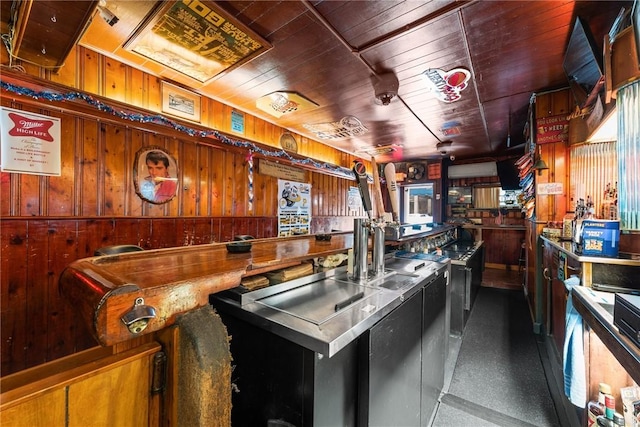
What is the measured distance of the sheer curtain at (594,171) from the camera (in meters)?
2.57

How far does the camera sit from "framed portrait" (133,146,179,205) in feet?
9.46

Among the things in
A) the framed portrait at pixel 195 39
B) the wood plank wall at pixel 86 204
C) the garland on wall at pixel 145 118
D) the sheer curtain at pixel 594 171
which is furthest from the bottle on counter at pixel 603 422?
the garland on wall at pixel 145 118

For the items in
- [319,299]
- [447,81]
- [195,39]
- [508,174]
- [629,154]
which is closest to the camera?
[319,299]

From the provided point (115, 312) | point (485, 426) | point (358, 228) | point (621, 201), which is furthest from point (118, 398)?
point (621, 201)

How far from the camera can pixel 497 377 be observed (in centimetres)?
241

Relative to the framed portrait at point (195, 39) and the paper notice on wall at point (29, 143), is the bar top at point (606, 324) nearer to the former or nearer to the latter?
the framed portrait at point (195, 39)

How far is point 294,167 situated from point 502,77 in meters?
3.36

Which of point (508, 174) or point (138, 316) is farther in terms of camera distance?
point (508, 174)

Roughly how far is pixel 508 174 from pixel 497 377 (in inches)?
215

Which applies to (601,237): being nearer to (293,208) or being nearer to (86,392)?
(86,392)

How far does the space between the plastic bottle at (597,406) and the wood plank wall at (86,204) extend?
3801 millimetres

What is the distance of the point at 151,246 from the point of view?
2.94 m

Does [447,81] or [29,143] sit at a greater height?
[447,81]

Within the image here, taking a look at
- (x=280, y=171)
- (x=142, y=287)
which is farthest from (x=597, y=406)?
(x=280, y=171)
